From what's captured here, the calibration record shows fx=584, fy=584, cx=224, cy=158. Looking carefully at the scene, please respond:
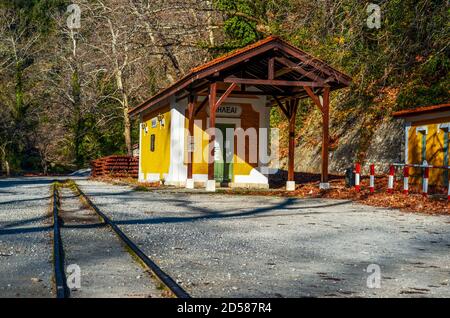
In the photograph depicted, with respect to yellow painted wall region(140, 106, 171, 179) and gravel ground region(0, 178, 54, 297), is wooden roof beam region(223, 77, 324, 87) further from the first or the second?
gravel ground region(0, 178, 54, 297)

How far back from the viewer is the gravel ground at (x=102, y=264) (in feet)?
15.7

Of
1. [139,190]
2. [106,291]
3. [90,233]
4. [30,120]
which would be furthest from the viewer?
[30,120]

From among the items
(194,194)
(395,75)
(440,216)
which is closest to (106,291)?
(440,216)

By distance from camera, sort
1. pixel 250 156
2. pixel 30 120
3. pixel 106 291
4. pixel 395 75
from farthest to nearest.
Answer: pixel 30 120 → pixel 395 75 → pixel 250 156 → pixel 106 291

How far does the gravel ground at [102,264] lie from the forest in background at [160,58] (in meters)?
9.11

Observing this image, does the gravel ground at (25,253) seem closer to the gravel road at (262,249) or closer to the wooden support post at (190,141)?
the gravel road at (262,249)

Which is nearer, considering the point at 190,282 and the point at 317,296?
the point at 317,296

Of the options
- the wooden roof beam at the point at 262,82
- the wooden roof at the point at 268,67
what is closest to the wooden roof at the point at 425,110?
the wooden roof at the point at 268,67

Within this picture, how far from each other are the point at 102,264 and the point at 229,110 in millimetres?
16385

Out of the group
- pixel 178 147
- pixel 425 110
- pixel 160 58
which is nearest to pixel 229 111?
pixel 178 147

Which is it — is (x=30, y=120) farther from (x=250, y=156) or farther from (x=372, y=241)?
(x=372, y=241)

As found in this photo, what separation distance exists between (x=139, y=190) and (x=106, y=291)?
1443 centimetres

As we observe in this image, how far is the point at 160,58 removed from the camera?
36.3 metres

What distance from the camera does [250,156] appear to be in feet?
73.5
